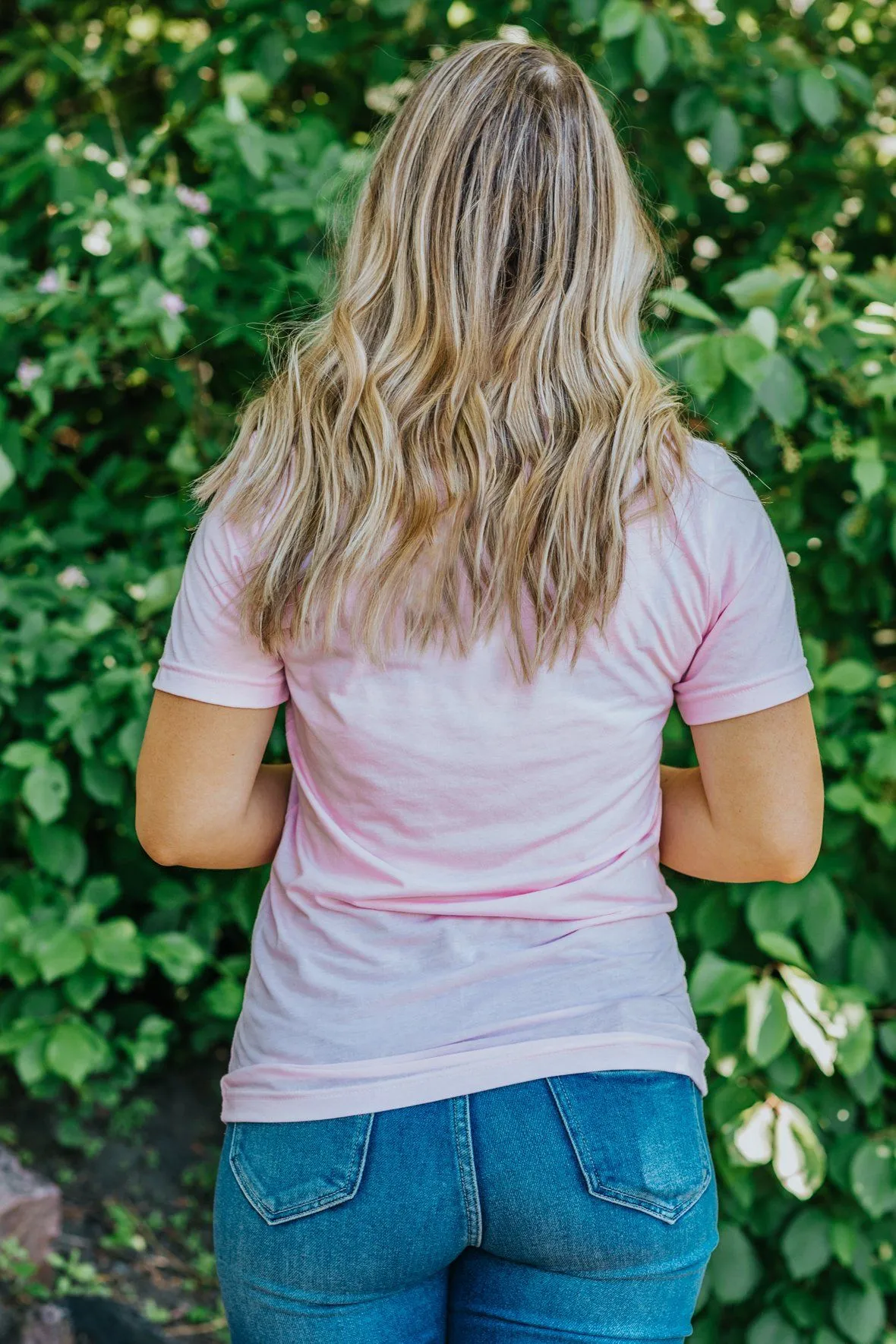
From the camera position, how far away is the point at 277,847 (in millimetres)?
1274

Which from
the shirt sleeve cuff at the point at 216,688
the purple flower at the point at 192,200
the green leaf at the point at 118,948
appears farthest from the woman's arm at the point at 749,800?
the purple flower at the point at 192,200

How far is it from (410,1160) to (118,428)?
1.93 m

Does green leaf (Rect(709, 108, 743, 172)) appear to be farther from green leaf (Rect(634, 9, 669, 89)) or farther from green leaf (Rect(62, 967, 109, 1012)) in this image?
green leaf (Rect(62, 967, 109, 1012))

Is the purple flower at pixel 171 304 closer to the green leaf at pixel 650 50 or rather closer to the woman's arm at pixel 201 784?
the green leaf at pixel 650 50

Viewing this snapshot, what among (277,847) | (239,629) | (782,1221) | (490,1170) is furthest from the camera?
(782,1221)

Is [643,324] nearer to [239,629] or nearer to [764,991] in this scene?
[239,629]

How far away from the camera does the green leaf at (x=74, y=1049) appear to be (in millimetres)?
2129

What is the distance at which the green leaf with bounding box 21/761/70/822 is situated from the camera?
211cm

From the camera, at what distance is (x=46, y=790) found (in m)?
2.13

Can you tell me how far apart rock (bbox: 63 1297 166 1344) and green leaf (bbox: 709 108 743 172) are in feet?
7.23

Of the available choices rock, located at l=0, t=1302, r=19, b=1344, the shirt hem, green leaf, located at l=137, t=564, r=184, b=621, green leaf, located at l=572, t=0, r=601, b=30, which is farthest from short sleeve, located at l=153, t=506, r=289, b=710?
rock, located at l=0, t=1302, r=19, b=1344

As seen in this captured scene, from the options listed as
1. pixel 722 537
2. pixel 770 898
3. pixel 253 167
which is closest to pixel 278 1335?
pixel 722 537

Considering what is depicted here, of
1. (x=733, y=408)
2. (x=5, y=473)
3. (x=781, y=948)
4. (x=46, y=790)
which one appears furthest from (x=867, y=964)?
(x=5, y=473)

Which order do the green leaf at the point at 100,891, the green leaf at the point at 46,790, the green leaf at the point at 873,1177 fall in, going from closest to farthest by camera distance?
the green leaf at the point at 873,1177 → the green leaf at the point at 46,790 → the green leaf at the point at 100,891
